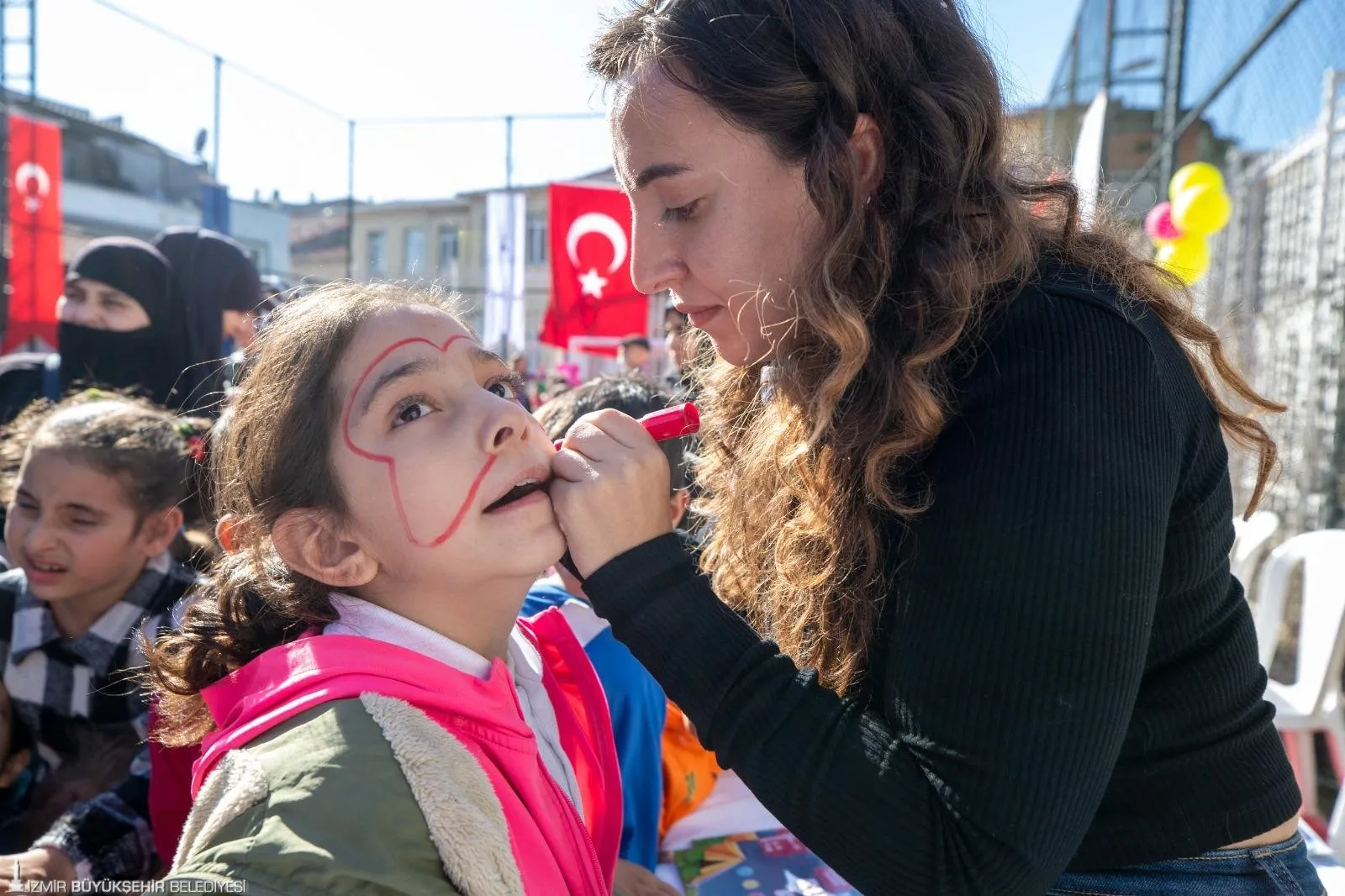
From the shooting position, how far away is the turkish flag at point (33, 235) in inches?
211

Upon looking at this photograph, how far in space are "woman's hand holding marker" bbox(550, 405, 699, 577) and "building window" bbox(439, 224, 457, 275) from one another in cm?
1960

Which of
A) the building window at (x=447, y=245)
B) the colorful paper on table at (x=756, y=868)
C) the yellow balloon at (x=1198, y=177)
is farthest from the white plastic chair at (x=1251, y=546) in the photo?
the building window at (x=447, y=245)

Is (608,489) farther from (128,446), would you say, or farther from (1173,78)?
(1173,78)

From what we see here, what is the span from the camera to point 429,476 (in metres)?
1.15

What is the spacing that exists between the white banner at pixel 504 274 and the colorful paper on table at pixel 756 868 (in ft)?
32.3

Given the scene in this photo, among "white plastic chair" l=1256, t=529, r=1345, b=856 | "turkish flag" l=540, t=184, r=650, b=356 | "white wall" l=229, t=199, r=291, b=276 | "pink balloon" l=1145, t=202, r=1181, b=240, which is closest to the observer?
"white plastic chair" l=1256, t=529, r=1345, b=856

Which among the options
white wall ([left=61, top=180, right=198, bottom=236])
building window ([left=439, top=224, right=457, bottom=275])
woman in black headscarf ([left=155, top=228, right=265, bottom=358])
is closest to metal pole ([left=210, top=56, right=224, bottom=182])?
white wall ([left=61, top=180, right=198, bottom=236])

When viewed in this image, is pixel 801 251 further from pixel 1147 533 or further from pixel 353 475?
pixel 353 475

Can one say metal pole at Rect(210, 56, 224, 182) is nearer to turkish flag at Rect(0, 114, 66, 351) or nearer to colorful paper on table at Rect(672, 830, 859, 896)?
turkish flag at Rect(0, 114, 66, 351)

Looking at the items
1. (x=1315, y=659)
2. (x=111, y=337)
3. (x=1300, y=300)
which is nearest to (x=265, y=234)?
(x=111, y=337)

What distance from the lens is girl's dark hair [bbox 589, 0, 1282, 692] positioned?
3.37 ft

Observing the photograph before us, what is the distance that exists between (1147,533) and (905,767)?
30 centimetres

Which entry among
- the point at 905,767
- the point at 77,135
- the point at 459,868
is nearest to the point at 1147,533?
the point at 905,767

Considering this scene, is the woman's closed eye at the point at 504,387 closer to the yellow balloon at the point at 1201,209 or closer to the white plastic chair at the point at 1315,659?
the white plastic chair at the point at 1315,659
